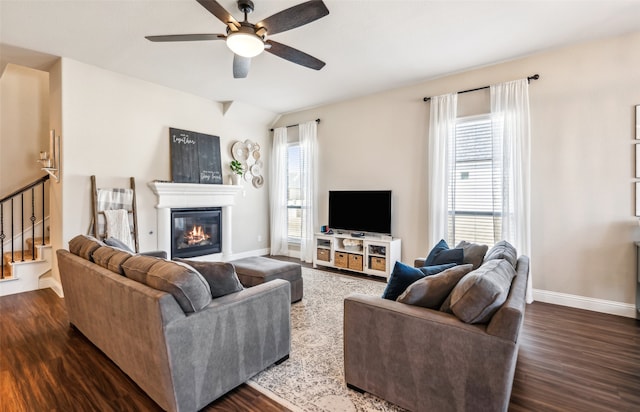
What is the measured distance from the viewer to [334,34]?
129 inches

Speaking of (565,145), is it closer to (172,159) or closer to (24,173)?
(172,159)

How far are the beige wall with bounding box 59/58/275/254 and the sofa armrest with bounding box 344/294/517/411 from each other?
4079 mm

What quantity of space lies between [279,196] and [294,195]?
0.33 m

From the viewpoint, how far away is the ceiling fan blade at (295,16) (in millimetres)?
A: 2241

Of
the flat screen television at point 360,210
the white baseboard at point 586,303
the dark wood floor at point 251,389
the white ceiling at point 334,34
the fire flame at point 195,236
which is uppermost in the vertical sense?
the white ceiling at point 334,34

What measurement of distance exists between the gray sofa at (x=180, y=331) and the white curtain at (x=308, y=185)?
12.0 feet

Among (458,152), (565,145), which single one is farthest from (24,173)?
(565,145)

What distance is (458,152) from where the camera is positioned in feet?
14.3

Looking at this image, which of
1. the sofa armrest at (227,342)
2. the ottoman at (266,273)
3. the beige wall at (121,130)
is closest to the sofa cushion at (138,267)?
the sofa armrest at (227,342)

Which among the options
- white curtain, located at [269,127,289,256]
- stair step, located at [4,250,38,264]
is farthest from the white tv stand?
stair step, located at [4,250,38,264]

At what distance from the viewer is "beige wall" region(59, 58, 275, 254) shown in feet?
13.0

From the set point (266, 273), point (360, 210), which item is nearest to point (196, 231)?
point (266, 273)

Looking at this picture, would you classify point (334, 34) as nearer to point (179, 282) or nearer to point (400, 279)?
point (400, 279)

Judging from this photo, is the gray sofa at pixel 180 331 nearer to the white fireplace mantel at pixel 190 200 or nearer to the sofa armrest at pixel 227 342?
the sofa armrest at pixel 227 342
